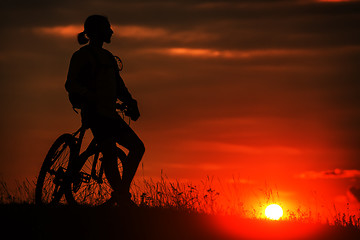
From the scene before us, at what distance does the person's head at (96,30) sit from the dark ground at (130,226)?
261cm

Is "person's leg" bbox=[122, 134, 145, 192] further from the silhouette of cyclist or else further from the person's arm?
the person's arm

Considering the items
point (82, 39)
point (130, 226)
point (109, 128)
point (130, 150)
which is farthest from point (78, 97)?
point (130, 226)

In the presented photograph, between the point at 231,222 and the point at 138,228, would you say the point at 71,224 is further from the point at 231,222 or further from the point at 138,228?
the point at 231,222

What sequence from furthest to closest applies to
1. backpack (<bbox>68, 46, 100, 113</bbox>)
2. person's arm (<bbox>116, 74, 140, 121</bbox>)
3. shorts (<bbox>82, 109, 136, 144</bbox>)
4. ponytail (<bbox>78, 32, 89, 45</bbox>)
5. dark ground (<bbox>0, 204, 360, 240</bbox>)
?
person's arm (<bbox>116, 74, 140, 121</bbox>) < ponytail (<bbox>78, 32, 89, 45</bbox>) < shorts (<bbox>82, 109, 136, 144</bbox>) < backpack (<bbox>68, 46, 100, 113</bbox>) < dark ground (<bbox>0, 204, 360, 240</bbox>)

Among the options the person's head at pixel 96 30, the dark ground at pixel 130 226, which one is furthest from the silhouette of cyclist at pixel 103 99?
the dark ground at pixel 130 226

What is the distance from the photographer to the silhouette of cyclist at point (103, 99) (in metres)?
9.50

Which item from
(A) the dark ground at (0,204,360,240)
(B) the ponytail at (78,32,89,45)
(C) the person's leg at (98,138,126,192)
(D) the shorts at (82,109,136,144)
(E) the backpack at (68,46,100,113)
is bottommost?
(A) the dark ground at (0,204,360,240)

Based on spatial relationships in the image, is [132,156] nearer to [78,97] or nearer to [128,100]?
[128,100]

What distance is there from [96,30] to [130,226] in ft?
9.72

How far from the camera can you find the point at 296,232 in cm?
1060

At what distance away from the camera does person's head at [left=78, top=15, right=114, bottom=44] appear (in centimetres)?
965

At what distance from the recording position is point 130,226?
364 inches

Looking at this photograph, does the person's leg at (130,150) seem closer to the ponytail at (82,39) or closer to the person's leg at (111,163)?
the person's leg at (111,163)

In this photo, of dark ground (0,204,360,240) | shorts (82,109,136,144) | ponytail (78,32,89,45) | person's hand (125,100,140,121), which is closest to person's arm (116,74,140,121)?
person's hand (125,100,140,121)
